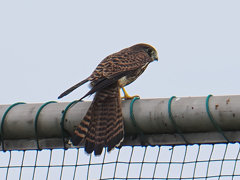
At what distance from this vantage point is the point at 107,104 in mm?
3402

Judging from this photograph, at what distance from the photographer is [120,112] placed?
302 cm

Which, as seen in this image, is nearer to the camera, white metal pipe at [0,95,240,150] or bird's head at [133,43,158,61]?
white metal pipe at [0,95,240,150]

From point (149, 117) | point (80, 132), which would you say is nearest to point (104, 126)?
point (80, 132)

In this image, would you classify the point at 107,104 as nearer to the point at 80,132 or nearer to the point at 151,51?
the point at 80,132

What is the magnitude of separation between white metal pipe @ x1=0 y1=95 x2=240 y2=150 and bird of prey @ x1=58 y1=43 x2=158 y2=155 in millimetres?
73

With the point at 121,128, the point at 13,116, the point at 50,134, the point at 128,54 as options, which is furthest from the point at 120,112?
the point at 128,54

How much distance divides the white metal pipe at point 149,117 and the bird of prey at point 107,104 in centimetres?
7

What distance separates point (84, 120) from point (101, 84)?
0.58 metres

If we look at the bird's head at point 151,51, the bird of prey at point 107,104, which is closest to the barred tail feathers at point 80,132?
the bird of prey at point 107,104

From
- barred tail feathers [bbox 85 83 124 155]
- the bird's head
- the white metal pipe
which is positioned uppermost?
the white metal pipe

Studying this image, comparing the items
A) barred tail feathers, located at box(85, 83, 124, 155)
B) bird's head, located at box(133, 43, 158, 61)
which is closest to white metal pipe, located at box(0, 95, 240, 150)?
barred tail feathers, located at box(85, 83, 124, 155)

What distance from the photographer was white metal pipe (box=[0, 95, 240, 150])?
8.45ft

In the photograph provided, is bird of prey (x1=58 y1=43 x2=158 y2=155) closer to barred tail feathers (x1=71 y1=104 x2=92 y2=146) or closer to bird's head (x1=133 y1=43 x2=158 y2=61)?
barred tail feathers (x1=71 y1=104 x2=92 y2=146)

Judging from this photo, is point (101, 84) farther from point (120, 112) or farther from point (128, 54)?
point (128, 54)
